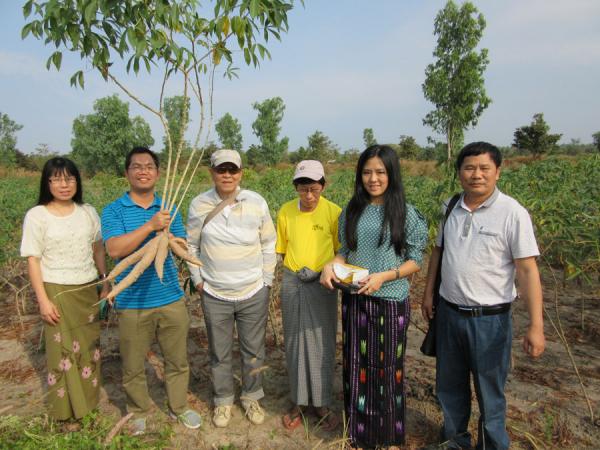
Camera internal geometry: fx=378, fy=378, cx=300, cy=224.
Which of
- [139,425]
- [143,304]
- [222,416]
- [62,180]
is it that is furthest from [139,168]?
[222,416]

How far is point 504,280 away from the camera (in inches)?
65.8

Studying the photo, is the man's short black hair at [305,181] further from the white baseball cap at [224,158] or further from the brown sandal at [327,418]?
the brown sandal at [327,418]

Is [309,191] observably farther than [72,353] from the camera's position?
No

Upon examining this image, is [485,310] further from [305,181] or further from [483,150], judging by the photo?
[305,181]

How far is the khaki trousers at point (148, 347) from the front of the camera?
2.11m

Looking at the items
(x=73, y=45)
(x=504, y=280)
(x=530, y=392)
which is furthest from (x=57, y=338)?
(x=530, y=392)

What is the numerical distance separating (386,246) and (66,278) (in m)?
1.77

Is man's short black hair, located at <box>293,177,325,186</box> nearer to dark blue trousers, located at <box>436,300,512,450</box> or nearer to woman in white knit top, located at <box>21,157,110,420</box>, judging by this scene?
dark blue trousers, located at <box>436,300,512,450</box>

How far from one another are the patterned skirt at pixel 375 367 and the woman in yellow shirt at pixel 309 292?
184 millimetres

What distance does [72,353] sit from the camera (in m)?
2.20

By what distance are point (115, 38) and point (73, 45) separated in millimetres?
222

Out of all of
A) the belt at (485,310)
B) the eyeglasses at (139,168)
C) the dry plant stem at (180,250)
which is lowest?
the belt at (485,310)

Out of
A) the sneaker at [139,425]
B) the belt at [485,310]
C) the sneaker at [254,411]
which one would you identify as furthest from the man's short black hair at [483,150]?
the sneaker at [139,425]

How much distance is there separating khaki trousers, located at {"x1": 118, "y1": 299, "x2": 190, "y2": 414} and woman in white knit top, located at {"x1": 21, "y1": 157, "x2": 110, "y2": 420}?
26cm
